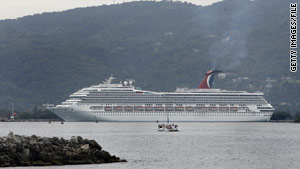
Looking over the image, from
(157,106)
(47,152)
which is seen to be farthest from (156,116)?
(47,152)

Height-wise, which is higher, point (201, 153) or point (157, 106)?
point (157, 106)

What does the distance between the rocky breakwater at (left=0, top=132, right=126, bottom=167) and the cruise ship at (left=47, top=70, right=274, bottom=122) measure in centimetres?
8127

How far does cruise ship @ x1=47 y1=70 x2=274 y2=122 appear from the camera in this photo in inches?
5103

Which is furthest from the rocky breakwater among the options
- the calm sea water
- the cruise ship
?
the cruise ship

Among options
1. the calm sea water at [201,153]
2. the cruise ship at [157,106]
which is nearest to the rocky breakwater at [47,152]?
the calm sea water at [201,153]

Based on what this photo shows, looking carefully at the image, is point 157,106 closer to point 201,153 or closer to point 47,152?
point 201,153

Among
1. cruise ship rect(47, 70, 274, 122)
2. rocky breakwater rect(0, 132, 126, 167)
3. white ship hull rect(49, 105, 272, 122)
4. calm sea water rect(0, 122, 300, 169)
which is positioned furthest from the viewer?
cruise ship rect(47, 70, 274, 122)

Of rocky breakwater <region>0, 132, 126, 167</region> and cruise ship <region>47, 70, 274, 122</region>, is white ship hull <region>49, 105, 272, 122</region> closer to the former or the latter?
cruise ship <region>47, 70, 274, 122</region>

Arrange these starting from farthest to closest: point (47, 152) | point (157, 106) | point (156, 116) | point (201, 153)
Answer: point (157, 106), point (156, 116), point (201, 153), point (47, 152)

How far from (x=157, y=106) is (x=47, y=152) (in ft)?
285

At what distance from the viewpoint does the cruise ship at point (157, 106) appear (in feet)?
425

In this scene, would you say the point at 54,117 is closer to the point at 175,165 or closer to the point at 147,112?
the point at 147,112

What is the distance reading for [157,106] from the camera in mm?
132375

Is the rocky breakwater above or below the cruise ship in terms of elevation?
below
